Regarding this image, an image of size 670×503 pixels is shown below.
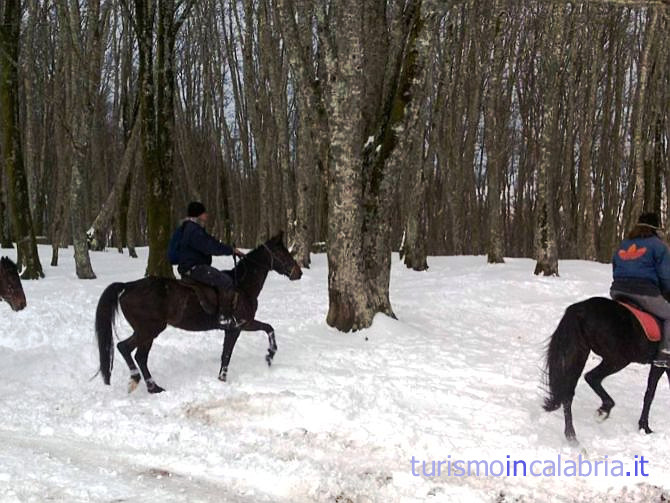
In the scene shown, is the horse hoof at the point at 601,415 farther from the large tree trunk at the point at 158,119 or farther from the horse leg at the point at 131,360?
the large tree trunk at the point at 158,119

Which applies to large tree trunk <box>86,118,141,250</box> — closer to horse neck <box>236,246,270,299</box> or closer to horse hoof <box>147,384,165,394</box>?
horse neck <box>236,246,270,299</box>

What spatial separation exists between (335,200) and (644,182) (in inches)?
489

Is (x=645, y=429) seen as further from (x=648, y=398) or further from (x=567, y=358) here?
(x=567, y=358)

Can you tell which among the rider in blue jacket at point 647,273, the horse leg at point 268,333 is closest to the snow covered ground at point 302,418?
the horse leg at point 268,333

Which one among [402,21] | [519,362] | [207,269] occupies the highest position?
[402,21]

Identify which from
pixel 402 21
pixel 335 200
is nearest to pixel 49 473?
pixel 335 200

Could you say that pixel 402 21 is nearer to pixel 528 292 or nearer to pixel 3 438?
pixel 528 292

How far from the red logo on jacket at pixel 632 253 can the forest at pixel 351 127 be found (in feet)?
9.87

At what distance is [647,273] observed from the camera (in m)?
6.17

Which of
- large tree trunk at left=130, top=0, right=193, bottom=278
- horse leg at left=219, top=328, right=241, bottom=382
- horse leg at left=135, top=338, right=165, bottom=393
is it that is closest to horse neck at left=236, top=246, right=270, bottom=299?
horse leg at left=219, top=328, right=241, bottom=382

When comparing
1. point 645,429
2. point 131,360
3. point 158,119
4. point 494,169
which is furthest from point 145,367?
point 494,169

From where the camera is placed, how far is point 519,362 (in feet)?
29.3

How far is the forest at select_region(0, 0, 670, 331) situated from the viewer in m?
9.99

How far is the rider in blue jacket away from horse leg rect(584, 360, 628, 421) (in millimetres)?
387
